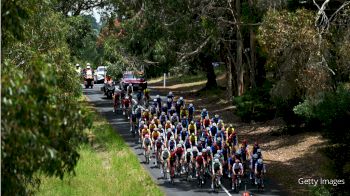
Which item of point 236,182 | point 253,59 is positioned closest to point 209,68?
point 253,59

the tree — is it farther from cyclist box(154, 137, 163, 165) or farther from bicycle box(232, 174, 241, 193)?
cyclist box(154, 137, 163, 165)

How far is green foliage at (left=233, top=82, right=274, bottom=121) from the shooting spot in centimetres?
3309

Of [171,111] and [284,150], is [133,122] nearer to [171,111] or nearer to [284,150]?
[171,111]

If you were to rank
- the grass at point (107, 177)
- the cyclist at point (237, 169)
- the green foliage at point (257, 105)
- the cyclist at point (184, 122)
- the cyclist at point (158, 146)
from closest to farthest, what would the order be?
the cyclist at point (237, 169) < the grass at point (107, 177) < the cyclist at point (158, 146) < the cyclist at point (184, 122) < the green foliage at point (257, 105)

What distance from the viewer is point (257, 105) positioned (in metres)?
33.2

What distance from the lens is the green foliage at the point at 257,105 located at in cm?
3309

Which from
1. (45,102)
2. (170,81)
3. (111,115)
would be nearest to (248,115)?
(111,115)

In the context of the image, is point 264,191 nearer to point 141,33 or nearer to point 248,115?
point 248,115

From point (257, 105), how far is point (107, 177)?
13015 millimetres

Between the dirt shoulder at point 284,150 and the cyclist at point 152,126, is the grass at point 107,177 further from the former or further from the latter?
the dirt shoulder at point 284,150

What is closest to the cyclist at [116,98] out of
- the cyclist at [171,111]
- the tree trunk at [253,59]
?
the cyclist at [171,111]

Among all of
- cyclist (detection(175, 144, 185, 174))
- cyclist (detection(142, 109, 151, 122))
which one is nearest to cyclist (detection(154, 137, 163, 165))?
cyclist (detection(175, 144, 185, 174))

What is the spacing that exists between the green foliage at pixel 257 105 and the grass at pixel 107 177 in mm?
7978

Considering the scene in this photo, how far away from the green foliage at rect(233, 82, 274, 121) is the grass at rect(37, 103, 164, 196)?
7.98 m
